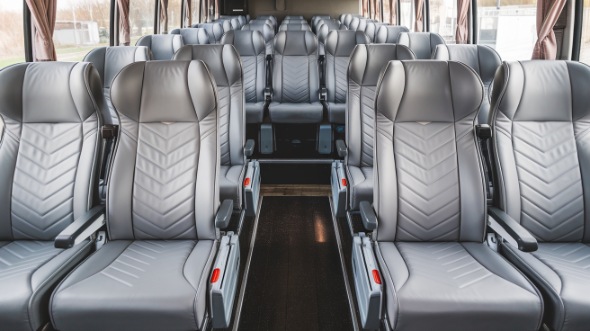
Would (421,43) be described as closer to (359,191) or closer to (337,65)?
(337,65)

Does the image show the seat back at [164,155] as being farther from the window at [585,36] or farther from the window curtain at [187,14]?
the window curtain at [187,14]

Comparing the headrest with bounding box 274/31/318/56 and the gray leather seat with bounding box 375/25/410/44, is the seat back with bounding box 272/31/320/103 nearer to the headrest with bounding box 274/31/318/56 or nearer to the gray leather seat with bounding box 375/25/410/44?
the headrest with bounding box 274/31/318/56

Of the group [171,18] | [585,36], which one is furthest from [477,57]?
[171,18]

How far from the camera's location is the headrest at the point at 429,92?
2.06 meters

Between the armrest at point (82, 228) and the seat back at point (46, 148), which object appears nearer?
the armrest at point (82, 228)

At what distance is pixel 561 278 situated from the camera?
1725 millimetres

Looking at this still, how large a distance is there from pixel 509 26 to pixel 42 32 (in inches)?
176

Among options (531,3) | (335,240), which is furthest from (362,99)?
(531,3)

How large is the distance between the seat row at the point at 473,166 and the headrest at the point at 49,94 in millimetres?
1331

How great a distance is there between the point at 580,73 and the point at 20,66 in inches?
99.9

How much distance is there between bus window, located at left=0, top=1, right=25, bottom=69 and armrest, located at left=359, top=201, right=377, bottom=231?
300 cm

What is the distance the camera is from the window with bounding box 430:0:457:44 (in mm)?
6569

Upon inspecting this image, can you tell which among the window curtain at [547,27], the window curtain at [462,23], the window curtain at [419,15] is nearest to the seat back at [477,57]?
the window curtain at [547,27]

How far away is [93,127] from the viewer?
2135mm
